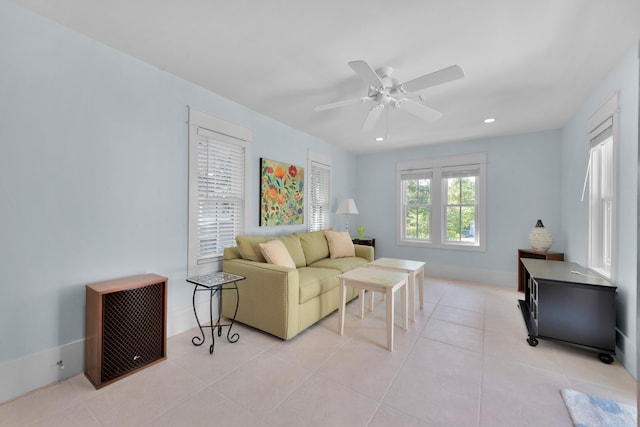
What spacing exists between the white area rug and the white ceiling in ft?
8.06

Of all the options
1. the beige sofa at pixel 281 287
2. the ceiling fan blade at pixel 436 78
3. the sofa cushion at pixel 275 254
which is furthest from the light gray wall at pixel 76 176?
the ceiling fan blade at pixel 436 78

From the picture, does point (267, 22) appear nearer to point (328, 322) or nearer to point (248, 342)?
point (248, 342)

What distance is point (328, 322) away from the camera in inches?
115

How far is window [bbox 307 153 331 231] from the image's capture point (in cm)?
452

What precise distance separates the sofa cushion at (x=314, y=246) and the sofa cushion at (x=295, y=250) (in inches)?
4.2

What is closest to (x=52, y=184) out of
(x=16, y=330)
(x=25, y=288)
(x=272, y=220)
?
(x=25, y=288)

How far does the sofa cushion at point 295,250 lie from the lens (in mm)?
3376

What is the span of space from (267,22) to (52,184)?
1.89 m

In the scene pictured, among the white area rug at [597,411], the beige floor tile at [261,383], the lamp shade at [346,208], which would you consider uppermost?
the lamp shade at [346,208]

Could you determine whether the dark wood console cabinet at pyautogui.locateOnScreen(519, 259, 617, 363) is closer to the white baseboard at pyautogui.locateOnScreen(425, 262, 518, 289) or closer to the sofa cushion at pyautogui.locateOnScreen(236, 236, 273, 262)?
the white baseboard at pyautogui.locateOnScreen(425, 262, 518, 289)

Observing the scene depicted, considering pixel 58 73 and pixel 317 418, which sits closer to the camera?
pixel 317 418

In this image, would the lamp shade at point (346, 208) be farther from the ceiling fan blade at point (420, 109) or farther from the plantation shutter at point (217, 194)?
the ceiling fan blade at point (420, 109)

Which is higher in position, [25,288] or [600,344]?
[25,288]

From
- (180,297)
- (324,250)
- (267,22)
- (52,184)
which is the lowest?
(180,297)
